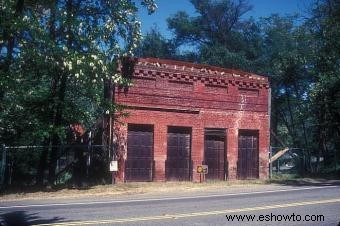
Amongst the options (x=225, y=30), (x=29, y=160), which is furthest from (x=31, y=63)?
(x=225, y=30)

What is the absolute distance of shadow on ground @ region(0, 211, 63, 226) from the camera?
9.26 meters

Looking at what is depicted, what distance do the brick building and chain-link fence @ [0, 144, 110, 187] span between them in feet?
5.46

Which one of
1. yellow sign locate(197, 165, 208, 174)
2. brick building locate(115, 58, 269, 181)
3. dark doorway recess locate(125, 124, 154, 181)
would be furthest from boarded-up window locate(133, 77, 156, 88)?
yellow sign locate(197, 165, 208, 174)

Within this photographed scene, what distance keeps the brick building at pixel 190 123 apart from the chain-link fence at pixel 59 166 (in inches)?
65.5

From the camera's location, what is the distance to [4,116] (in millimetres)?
18562

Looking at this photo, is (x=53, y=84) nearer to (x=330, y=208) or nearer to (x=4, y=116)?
(x=4, y=116)

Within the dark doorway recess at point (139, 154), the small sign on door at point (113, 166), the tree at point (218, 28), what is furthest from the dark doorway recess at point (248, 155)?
the tree at point (218, 28)

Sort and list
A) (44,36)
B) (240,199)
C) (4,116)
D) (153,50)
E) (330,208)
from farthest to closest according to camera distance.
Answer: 1. (153,50)
2. (4,116)
3. (44,36)
4. (240,199)
5. (330,208)

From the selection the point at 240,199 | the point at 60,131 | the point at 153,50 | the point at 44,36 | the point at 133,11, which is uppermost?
the point at 153,50

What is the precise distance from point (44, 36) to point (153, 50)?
3557 cm

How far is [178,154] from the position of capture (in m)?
21.2

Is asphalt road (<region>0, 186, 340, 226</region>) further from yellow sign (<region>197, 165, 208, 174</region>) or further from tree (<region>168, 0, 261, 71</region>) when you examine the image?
tree (<region>168, 0, 261, 71</region>)

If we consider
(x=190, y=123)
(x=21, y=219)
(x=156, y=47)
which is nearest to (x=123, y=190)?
(x=190, y=123)

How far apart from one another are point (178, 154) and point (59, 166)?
22.7ft
